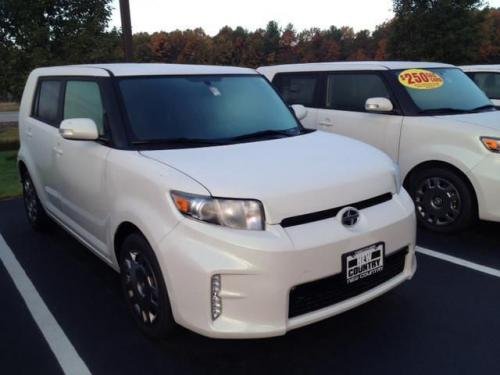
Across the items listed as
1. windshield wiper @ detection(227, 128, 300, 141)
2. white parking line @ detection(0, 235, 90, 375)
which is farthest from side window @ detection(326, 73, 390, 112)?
white parking line @ detection(0, 235, 90, 375)

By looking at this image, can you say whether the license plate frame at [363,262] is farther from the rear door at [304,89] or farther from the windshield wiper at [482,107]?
the rear door at [304,89]

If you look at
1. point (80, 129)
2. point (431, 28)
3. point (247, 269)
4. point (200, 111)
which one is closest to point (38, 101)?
point (80, 129)

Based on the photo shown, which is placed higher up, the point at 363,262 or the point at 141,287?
the point at 363,262

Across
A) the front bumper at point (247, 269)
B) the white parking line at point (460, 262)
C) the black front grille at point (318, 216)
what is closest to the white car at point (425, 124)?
the white parking line at point (460, 262)

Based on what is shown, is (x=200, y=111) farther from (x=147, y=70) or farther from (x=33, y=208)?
(x=33, y=208)

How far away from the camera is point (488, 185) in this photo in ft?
14.0

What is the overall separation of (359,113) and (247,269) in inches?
143

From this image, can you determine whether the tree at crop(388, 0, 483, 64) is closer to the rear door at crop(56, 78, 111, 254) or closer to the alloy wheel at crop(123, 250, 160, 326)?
the rear door at crop(56, 78, 111, 254)

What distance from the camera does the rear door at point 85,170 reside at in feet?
10.6

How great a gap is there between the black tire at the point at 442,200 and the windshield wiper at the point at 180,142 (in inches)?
103

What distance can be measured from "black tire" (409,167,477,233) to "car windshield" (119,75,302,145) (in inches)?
72.1

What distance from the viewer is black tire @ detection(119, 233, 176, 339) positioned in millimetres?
2648

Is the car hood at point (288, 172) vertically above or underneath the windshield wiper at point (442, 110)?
underneath

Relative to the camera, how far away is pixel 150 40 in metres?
84.2
